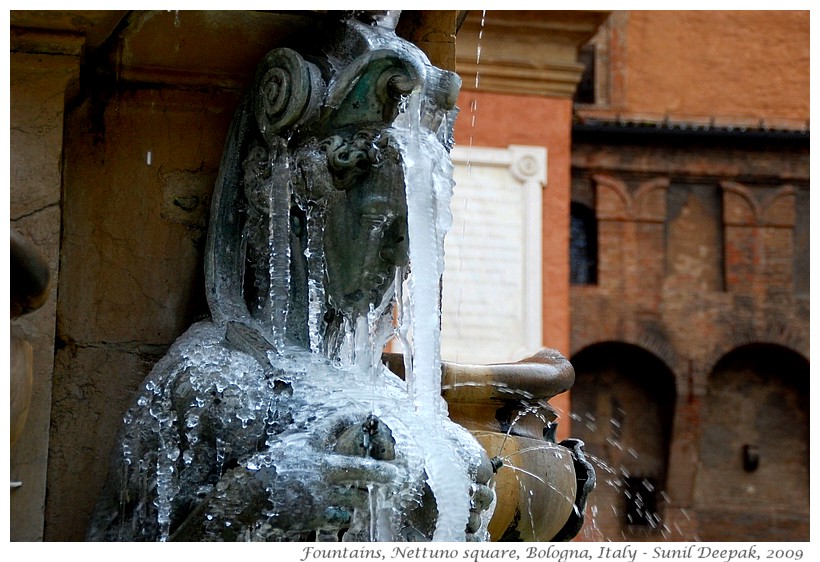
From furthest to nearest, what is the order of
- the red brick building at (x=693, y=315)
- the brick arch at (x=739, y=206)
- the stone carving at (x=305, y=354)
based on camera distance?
the brick arch at (x=739, y=206) → the red brick building at (x=693, y=315) → the stone carving at (x=305, y=354)

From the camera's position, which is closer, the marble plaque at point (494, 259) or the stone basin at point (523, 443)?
the stone basin at point (523, 443)

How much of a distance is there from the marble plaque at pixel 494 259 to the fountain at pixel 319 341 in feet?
50.3

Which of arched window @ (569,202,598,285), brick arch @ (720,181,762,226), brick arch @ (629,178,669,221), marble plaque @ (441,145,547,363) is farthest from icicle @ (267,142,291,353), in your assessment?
brick arch @ (720,181,762,226)

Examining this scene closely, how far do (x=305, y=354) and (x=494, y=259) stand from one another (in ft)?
53.7

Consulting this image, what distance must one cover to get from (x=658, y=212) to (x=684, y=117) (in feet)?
8.86

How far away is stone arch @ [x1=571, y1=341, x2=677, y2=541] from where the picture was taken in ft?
87.4

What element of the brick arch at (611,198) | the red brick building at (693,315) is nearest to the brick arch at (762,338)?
the red brick building at (693,315)

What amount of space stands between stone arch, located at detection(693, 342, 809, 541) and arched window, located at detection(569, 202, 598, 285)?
2.38 m

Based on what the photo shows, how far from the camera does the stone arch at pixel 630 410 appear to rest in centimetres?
2664

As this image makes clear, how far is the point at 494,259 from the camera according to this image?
19625mm

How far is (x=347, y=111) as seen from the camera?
333 centimetres

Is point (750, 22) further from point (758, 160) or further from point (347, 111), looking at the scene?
point (347, 111)

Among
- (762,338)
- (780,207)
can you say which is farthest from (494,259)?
(780,207)

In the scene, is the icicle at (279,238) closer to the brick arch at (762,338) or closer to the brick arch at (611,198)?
the brick arch at (611,198)
